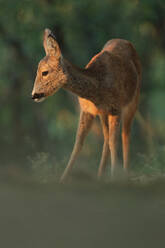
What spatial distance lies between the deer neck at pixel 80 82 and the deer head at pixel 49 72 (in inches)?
4.6

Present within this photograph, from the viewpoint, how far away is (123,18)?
1161cm

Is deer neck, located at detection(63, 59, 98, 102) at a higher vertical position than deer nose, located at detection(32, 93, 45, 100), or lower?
higher

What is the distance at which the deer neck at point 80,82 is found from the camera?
5668 millimetres

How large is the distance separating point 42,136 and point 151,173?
8455mm

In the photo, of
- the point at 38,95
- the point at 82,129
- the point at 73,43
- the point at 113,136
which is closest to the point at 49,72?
the point at 38,95

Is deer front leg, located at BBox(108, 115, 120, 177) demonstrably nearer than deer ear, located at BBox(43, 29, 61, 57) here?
No

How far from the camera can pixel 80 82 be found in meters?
5.75

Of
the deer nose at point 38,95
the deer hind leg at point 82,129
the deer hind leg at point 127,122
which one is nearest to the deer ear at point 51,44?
the deer nose at point 38,95

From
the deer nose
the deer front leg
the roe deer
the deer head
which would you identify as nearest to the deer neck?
the roe deer

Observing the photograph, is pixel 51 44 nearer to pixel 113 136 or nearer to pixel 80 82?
pixel 80 82

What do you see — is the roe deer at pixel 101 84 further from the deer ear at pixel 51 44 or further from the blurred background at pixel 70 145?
the blurred background at pixel 70 145

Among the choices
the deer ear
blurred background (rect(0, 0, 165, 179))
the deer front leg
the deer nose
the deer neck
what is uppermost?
blurred background (rect(0, 0, 165, 179))

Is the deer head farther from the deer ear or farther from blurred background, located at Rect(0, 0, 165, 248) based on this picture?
blurred background, located at Rect(0, 0, 165, 248)

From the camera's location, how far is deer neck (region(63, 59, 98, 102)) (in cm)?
567
